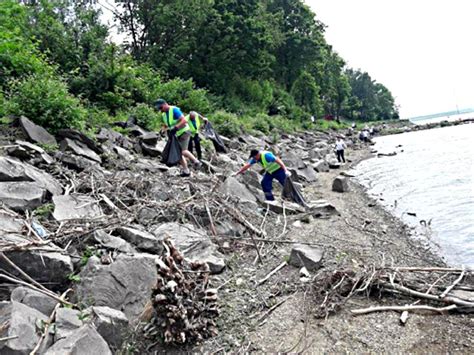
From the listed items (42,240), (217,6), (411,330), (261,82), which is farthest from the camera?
(261,82)

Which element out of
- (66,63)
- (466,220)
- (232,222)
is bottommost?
(466,220)

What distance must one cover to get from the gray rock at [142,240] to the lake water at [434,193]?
5436 mm

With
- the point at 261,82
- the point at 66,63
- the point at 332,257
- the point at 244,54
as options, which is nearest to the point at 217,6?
the point at 244,54

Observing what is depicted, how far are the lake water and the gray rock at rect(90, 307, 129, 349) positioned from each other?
5991 mm

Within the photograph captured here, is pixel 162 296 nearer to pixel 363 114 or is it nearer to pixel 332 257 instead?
pixel 332 257

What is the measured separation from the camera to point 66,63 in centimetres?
1534

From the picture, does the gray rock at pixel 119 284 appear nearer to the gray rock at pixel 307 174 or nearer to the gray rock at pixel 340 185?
the gray rock at pixel 340 185

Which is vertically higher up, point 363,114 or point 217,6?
point 217,6

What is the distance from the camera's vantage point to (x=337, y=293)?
4195mm

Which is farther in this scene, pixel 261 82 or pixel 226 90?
pixel 261 82

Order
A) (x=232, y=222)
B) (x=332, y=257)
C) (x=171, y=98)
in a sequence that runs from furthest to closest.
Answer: (x=171, y=98)
(x=232, y=222)
(x=332, y=257)

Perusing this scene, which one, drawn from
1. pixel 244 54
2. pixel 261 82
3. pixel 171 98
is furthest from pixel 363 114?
pixel 171 98

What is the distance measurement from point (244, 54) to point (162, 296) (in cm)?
2474

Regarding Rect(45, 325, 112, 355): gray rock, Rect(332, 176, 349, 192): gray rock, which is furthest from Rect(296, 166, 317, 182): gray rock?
Rect(45, 325, 112, 355): gray rock
